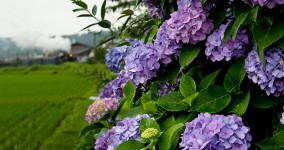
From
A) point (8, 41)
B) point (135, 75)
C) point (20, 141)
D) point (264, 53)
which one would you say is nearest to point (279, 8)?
point (264, 53)

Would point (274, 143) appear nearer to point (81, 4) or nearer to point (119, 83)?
point (119, 83)

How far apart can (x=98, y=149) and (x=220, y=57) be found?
48 centimetres

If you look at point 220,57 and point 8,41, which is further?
point 8,41

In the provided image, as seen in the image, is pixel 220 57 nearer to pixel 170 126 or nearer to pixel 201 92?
pixel 201 92

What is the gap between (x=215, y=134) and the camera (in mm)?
902

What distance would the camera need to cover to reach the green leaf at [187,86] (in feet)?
3.53

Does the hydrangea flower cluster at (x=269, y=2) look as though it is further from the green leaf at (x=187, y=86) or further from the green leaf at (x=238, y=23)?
the green leaf at (x=187, y=86)

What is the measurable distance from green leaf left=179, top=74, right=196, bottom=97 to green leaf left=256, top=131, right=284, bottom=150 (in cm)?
20

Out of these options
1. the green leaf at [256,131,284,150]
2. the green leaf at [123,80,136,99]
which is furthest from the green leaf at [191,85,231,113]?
the green leaf at [123,80,136,99]

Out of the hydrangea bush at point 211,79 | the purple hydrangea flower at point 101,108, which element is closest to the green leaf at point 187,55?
the hydrangea bush at point 211,79

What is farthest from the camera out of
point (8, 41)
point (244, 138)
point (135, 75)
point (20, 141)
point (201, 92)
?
point (8, 41)

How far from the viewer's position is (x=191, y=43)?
1.11 metres

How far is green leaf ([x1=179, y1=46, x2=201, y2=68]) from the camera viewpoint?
1.10 metres

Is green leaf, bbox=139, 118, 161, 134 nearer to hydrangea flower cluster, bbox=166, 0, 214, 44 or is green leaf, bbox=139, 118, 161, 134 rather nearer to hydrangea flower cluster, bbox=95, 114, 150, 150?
hydrangea flower cluster, bbox=95, 114, 150, 150
